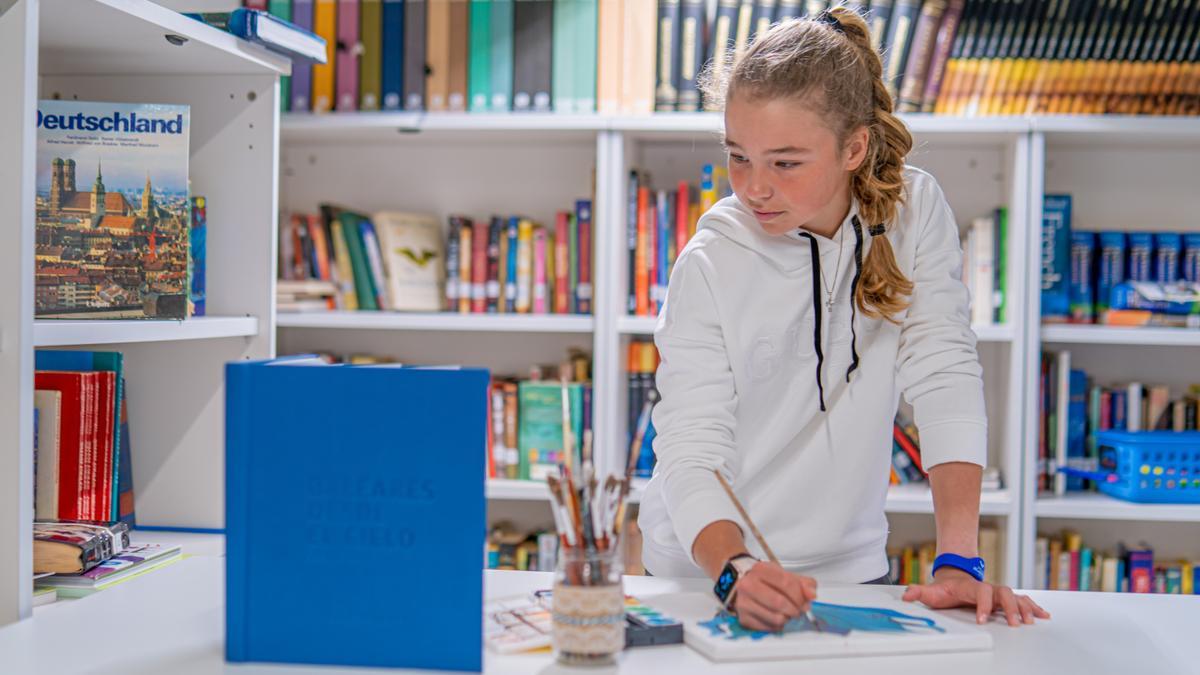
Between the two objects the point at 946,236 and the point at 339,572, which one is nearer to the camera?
the point at 339,572

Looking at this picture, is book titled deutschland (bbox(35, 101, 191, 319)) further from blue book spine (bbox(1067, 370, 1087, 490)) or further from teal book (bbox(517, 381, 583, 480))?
blue book spine (bbox(1067, 370, 1087, 490))

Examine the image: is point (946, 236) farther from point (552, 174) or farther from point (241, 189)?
point (552, 174)

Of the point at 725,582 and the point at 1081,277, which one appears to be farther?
the point at 1081,277

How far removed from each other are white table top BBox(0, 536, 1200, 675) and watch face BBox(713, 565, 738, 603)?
9cm

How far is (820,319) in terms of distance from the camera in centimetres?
146

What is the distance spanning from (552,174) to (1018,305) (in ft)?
4.22

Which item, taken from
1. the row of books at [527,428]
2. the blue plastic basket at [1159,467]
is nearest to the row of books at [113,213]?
the row of books at [527,428]

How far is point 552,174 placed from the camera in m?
3.05

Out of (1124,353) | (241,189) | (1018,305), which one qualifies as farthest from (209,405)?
(1124,353)

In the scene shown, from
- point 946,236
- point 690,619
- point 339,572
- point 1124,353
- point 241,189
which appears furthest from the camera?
point 1124,353

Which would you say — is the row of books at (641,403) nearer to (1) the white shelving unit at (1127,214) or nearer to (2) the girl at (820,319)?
(1) the white shelving unit at (1127,214)

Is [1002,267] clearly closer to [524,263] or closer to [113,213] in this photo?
[524,263]

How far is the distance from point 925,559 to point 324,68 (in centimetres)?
202

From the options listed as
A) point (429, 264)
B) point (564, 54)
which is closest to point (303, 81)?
point (429, 264)
